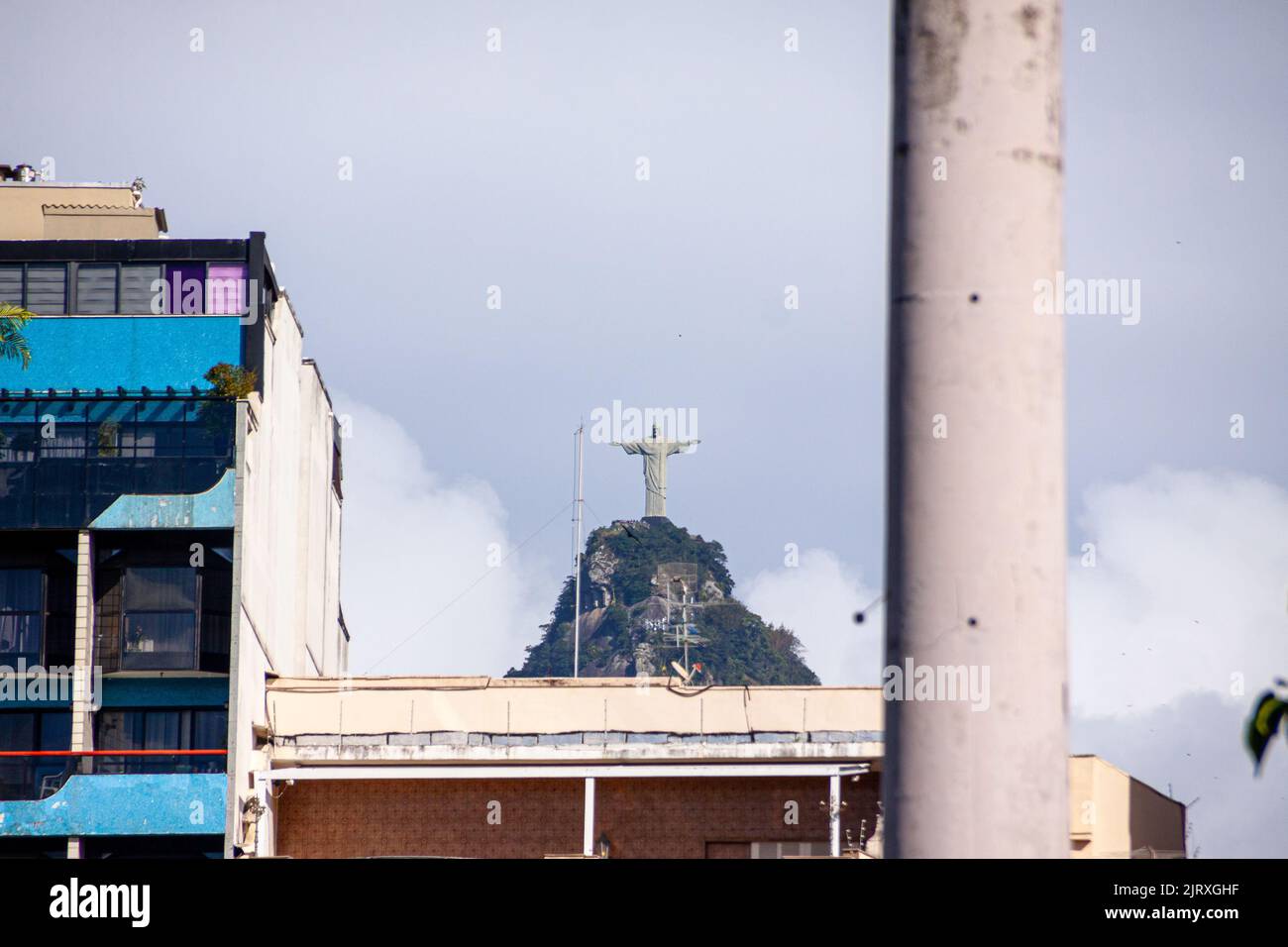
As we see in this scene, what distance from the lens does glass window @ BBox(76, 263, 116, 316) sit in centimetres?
5066

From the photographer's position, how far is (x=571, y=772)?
44.5 meters

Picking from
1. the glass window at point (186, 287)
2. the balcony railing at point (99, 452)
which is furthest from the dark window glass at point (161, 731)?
the glass window at point (186, 287)

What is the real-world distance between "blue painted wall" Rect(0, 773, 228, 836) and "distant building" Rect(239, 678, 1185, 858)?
3.59 feet

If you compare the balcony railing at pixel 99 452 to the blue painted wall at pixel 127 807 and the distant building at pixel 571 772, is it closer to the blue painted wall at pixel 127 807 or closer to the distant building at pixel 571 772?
the blue painted wall at pixel 127 807

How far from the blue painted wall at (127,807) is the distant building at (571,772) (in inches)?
43.1

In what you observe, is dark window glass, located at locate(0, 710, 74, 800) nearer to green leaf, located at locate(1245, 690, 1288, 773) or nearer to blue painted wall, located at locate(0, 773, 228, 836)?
blue painted wall, located at locate(0, 773, 228, 836)

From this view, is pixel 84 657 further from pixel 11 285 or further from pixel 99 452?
pixel 11 285

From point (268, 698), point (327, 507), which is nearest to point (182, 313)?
point (268, 698)

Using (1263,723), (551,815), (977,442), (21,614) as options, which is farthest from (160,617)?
(1263,723)

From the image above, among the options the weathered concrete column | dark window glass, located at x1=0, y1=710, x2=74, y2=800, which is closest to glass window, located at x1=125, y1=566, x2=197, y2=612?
the weathered concrete column
